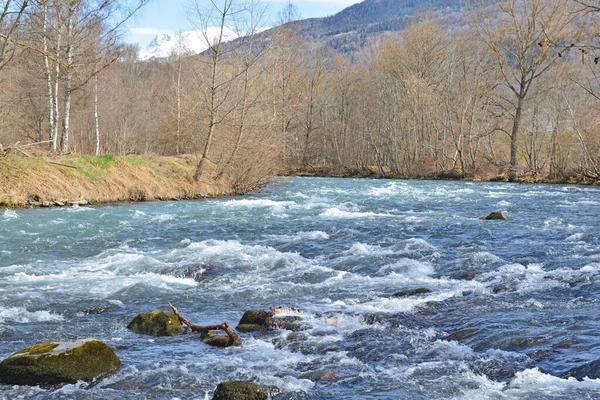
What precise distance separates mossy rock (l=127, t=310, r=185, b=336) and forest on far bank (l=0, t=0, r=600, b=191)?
56.6 ft

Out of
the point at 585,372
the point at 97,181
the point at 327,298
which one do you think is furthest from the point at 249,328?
the point at 97,181

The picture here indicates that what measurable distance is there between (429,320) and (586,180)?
29.3 m

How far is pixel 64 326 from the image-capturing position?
784 cm

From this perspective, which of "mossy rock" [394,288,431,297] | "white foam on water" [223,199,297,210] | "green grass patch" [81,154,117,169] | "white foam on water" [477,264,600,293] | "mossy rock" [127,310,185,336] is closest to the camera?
"mossy rock" [127,310,185,336]

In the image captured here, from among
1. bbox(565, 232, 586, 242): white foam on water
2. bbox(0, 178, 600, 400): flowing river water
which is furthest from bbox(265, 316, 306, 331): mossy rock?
bbox(565, 232, 586, 242): white foam on water

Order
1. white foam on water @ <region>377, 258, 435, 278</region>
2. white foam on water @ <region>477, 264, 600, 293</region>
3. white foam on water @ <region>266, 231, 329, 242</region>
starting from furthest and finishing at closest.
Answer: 1. white foam on water @ <region>266, 231, 329, 242</region>
2. white foam on water @ <region>377, 258, 435, 278</region>
3. white foam on water @ <region>477, 264, 600, 293</region>

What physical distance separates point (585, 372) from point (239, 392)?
338cm

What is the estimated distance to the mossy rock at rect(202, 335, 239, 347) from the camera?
711 cm

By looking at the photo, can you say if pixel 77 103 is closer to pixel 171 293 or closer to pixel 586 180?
pixel 586 180

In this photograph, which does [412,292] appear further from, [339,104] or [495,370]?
[339,104]

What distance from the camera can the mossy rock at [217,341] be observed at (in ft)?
23.3

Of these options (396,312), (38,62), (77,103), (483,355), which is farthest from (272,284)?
(77,103)

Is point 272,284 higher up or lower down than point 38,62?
lower down

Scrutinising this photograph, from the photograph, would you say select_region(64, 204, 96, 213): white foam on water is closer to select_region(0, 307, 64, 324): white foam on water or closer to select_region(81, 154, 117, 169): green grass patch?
select_region(81, 154, 117, 169): green grass patch
